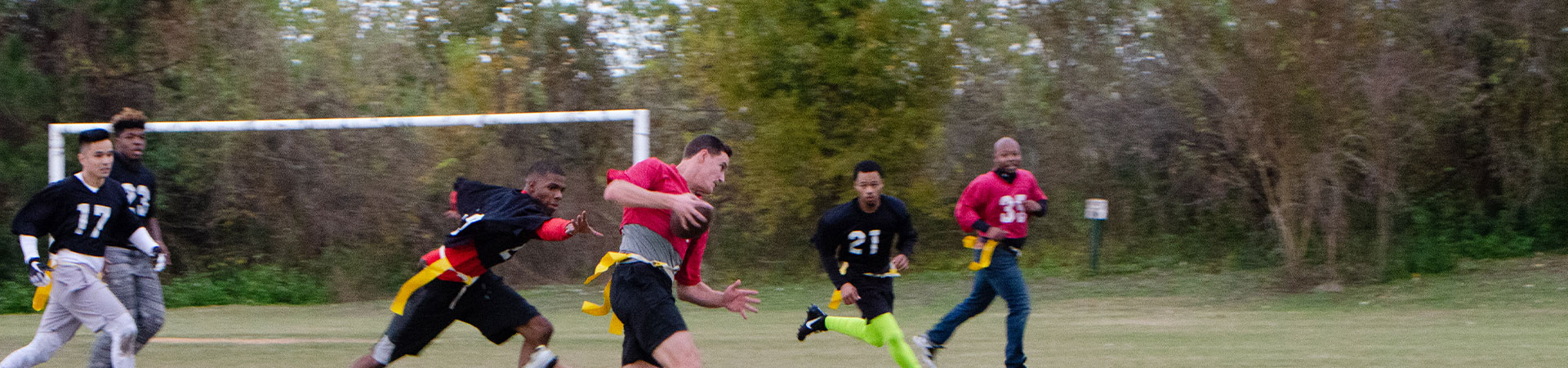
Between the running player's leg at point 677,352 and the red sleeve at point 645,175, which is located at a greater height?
the red sleeve at point 645,175

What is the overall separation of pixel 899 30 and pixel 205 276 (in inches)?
328

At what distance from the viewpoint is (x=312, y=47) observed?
17.1 m

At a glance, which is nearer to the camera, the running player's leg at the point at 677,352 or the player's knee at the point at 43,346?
the running player's leg at the point at 677,352

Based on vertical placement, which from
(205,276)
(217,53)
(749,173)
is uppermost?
(217,53)

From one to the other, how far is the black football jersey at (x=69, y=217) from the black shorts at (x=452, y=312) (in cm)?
178

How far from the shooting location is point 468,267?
6309 millimetres

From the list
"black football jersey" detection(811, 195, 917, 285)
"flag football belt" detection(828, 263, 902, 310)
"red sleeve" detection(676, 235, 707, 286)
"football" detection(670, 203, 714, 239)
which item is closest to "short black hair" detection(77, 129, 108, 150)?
"red sleeve" detection(676, 235, 707, 286)

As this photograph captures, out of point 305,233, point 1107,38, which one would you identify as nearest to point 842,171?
point 1107,38

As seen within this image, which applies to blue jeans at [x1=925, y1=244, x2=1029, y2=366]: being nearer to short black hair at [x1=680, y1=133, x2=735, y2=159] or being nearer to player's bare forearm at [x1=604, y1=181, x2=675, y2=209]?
short black hair at [x1=680, y1=133, x2=735, y2=159]

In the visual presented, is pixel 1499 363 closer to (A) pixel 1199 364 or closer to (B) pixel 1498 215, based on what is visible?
(A) pixel 1199 364

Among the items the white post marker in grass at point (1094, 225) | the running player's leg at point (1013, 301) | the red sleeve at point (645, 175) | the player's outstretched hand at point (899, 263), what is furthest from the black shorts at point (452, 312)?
the white post marker in grass at point (1094, 225)

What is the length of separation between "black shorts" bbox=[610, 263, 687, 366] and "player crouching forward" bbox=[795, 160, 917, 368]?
1.79 meters

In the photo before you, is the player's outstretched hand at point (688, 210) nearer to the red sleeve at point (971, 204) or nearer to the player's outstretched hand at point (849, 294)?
the player's outstretched hand at point (849, 294)

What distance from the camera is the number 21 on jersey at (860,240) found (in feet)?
23.2
